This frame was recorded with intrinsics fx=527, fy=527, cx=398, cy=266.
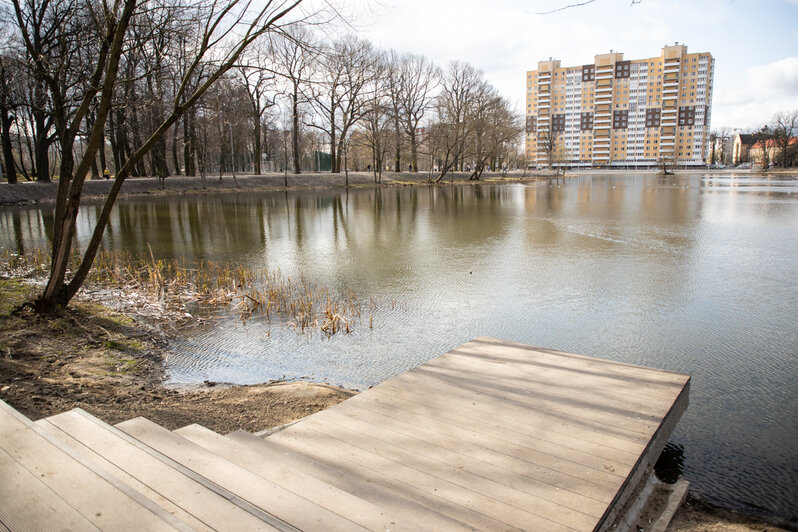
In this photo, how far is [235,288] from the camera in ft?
29.3

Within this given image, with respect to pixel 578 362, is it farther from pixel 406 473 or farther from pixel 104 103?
pixel 104 103

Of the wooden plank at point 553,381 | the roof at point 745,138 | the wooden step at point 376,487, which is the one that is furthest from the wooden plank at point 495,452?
the roof at point 745,138

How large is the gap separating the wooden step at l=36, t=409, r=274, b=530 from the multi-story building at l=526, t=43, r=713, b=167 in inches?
4484

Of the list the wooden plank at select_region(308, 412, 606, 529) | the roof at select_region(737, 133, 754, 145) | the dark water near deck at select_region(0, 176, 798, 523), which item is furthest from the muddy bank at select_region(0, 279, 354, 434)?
the roof at select_region(737, 133, 754, 145)

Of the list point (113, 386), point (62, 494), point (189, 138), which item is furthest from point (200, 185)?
point (62, 494)

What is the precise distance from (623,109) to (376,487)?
133 meters

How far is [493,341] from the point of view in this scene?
525cm

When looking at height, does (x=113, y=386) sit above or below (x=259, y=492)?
below

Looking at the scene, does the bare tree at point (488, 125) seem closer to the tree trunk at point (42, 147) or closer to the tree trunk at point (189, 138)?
the tree trunk at point (189, 138)

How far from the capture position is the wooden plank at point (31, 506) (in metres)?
1.55

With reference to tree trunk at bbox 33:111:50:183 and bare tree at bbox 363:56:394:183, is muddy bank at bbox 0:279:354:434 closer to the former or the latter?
tree trunk at bbox 33:111:50:183

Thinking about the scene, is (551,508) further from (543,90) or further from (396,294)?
(543,90)

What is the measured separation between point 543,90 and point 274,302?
128211 millimetres

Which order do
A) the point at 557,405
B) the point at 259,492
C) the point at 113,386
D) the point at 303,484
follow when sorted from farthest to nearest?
the point at 113,386 < the point at 557,405 < the point at 303,484 < the point at 259,492
